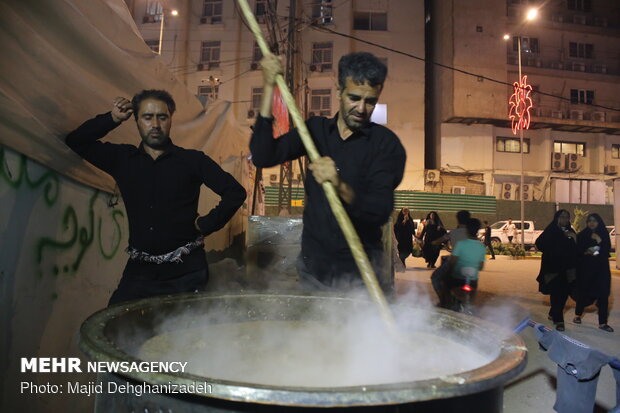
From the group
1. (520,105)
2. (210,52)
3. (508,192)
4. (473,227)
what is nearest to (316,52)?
(210,52)

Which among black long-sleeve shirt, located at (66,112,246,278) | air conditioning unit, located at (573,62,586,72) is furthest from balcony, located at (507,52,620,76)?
black long-sleeve shirt, located at (66,112,246,278)

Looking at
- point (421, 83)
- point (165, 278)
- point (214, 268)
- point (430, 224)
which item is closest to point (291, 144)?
point (165, 278)

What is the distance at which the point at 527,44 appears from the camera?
24.7 metres

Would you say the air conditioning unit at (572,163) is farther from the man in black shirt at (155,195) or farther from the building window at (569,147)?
the man in black shirt at (155,195)

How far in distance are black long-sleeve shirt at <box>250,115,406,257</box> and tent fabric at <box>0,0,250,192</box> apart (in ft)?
3.87

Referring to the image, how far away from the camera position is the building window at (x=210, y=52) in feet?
79.3

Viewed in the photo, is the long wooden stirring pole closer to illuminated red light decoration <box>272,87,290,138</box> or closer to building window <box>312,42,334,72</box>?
illuminated red light decoration <box>272,87,290,138</box>

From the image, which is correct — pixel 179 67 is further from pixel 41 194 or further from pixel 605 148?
pixel 605 148

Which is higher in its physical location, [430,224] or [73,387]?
[430,224]

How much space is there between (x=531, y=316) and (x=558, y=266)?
84cm

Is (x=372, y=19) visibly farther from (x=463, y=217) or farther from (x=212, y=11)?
(x=463, y=217)

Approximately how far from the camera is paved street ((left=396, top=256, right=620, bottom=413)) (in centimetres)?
328

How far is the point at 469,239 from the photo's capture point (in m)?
5.22

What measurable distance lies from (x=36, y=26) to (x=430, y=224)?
796cm
